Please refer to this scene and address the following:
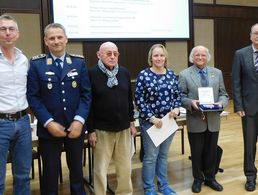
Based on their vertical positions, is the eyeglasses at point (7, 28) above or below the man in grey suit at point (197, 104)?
above

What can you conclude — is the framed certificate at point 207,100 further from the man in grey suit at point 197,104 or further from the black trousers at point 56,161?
the black trousers at point 56,161

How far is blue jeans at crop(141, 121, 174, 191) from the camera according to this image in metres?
2.99

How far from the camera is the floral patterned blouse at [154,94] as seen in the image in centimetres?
291

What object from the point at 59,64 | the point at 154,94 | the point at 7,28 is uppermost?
the point at 7,28

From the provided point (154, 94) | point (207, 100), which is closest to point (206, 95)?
point (207, 100)

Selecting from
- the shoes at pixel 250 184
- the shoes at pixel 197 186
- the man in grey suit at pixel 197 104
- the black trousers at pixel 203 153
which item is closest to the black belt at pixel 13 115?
the man in grey suit at pixel 197 104

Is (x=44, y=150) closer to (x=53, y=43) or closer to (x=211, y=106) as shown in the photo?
(x=53, y=43)

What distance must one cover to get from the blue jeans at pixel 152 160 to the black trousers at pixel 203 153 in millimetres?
264

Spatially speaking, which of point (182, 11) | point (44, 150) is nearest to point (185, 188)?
point (44, 150)

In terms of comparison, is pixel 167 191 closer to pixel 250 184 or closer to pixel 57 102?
pixel 250 184

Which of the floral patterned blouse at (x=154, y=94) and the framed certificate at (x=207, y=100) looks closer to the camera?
the floral patterned blouse at (x=154, y=94)

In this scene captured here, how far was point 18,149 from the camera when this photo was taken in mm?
2338

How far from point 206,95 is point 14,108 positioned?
1694mm

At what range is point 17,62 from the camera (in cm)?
234
